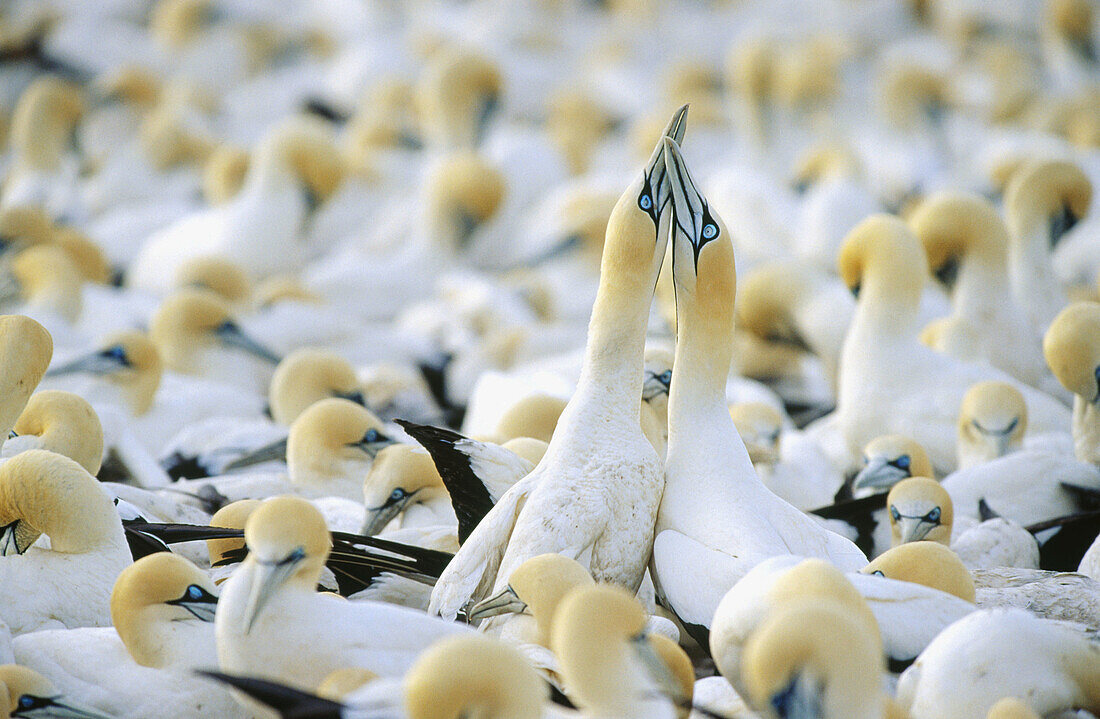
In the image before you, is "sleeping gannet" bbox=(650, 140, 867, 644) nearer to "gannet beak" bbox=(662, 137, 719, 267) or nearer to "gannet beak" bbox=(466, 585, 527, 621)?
"gannet beak" bbox=(662, 137, 719, 267)

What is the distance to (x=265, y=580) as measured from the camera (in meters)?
3.35

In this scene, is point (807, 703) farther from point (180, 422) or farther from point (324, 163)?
point (324, 163)

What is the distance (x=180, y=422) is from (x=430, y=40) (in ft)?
34.1

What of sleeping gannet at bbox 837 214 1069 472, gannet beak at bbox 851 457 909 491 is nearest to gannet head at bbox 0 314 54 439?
gannet beak at bbox 851 457 909 491

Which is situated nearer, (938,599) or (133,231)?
(938,599)

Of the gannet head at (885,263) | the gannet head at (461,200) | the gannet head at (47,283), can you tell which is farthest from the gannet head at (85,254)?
the gannet head at (885,263)

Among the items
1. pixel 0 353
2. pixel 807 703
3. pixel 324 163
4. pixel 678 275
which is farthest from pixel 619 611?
pixel 324 163

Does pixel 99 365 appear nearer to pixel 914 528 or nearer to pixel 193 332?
pixel 193 332

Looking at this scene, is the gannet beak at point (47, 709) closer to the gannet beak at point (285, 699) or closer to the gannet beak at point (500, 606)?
the gannet beak at point (285, 699)

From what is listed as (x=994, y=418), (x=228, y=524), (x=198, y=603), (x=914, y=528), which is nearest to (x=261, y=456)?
(x=228, y=524)

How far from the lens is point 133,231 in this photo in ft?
37.9

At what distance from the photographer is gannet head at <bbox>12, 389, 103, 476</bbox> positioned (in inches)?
195

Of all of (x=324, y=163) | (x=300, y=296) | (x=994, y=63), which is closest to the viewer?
(x=300, y=296)

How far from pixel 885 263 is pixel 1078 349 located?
119 centimetres
